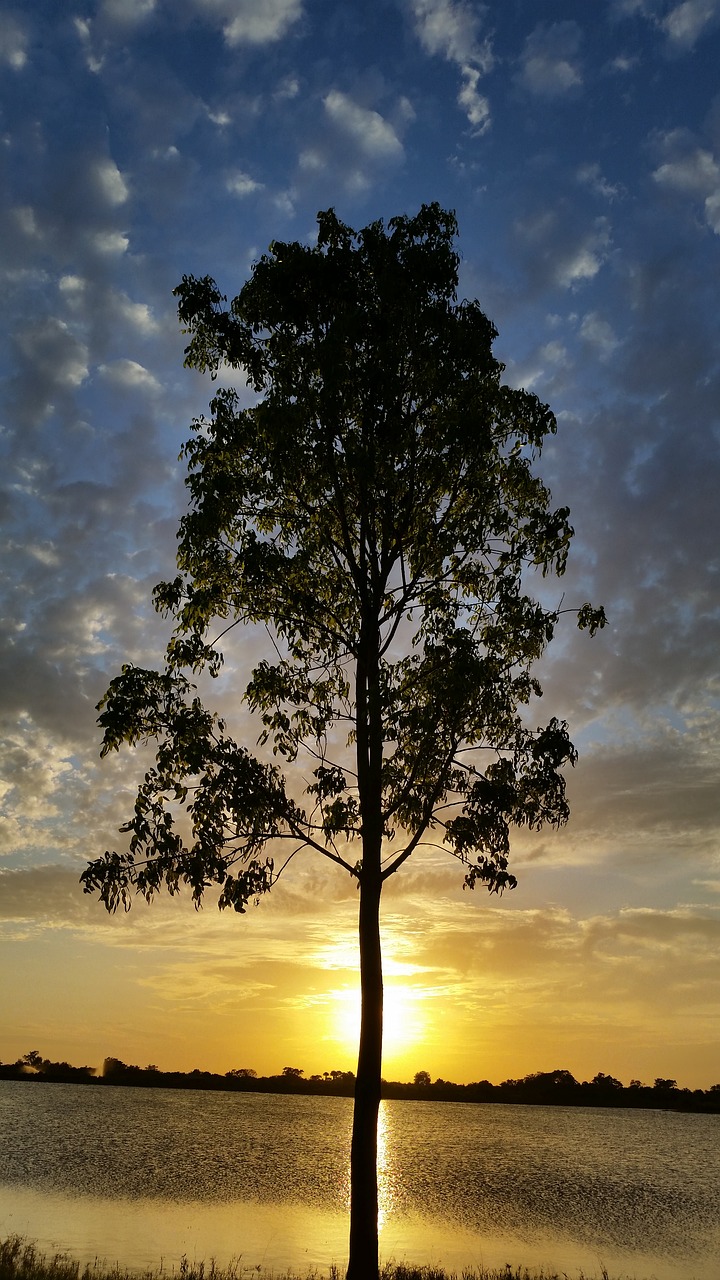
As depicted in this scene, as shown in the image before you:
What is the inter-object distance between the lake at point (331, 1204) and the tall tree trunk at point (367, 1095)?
13562mm

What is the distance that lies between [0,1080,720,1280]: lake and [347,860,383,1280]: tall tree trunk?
13.6 m

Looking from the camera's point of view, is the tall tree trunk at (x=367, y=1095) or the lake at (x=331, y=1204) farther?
the lake at (x=331, y=1204)

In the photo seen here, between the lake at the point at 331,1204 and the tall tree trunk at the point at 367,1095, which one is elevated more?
the tall tree trunk at the point at 367,1095

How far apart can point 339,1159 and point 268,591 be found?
8672 cm

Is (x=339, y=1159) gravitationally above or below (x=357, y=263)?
below

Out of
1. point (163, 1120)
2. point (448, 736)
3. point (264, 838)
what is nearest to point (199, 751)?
point (264, 838)

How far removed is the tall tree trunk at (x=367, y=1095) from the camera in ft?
49.9

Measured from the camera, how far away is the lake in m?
33.1

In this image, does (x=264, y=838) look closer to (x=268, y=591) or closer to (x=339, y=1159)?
(x=268, y=591)

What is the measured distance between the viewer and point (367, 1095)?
16.2 meters

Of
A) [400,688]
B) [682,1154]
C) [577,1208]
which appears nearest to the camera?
[400,688]

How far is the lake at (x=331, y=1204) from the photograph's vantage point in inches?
A: 1302

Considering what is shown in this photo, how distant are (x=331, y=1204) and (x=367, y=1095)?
142 ft

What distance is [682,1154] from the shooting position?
11762 centimetres
